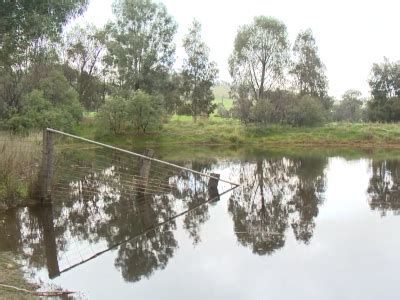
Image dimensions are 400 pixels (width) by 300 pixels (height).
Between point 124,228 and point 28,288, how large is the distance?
13.2 ft

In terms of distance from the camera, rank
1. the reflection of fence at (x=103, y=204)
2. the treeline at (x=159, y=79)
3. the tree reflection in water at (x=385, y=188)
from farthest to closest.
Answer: the treeline at (x=159, y=79) → the tree reflection in water at (x=385, y=188) → the reflection of fence at (x=103, y=204)

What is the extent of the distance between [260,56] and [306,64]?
613cm

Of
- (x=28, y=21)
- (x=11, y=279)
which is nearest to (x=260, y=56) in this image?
(x=28, y=21)

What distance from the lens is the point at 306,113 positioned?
4266cm

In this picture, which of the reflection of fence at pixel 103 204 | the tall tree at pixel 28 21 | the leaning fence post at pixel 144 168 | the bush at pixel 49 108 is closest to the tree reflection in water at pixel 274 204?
the reflection of fence at pixel 103 204

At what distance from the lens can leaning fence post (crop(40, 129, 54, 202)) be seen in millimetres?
12242

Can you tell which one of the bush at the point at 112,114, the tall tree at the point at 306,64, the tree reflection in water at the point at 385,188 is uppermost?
the tall tree at the point at 306,64

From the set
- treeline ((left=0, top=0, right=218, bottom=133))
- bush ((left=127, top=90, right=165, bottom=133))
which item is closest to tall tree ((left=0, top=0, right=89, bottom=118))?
treeline ((left=0, top=0, right=218, bottom=133))

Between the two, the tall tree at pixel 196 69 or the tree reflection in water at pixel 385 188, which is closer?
the tree reflection in water at pixel 385 188

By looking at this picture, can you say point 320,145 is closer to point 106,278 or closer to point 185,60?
point 185,60

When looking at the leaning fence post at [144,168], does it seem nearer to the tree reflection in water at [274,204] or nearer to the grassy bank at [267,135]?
the tree reflection in water at [274,204]

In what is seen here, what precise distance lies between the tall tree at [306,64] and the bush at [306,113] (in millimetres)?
6262

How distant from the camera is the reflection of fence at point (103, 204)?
30.6 ft

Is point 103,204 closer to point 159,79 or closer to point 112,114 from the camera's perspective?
point 112,114
